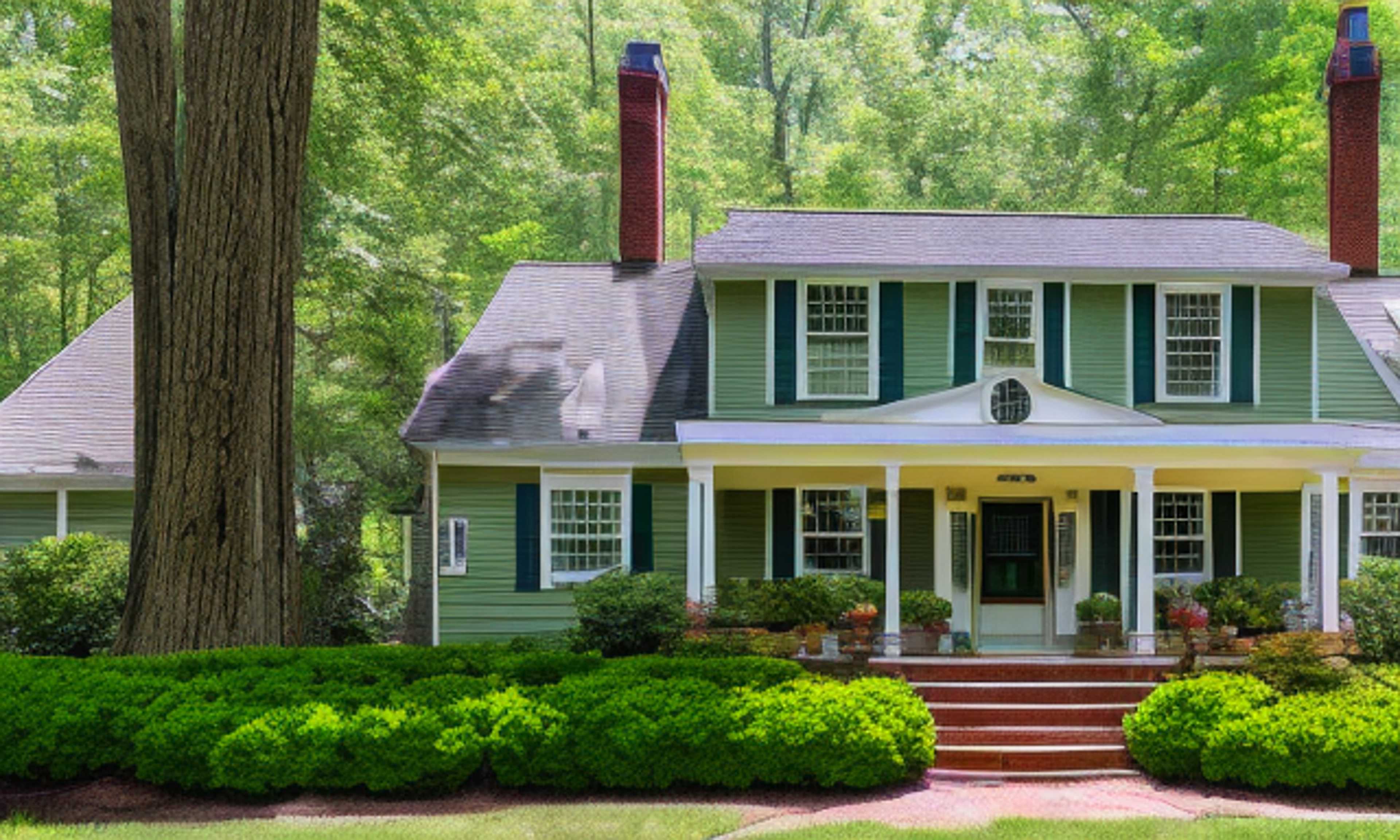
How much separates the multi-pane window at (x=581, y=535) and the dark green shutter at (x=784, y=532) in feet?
6.38

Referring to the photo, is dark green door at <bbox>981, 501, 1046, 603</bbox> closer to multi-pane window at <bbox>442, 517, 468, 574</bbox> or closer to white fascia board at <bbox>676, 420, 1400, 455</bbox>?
white fascia board at <bbox>676, 420, 1400, 455</bbox>

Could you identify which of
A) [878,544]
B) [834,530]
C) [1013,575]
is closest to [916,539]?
[878,544]

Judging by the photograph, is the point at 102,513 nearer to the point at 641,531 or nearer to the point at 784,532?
the point at 641,531

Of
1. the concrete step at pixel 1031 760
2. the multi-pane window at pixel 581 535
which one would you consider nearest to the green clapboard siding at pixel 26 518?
the multi-pane window at pixel 581 535

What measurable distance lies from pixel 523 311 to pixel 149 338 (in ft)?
23.1

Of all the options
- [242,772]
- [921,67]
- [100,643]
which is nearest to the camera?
[242,772]

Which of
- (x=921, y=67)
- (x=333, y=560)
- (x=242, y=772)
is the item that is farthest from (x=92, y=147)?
(x=921, y=67)

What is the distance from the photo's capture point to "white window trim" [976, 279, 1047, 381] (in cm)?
1819

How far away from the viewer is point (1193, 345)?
18453 millimetres

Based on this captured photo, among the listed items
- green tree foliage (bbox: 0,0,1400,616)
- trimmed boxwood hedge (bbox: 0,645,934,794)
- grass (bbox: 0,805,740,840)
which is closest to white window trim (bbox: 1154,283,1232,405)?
trimmed boxwood hedge (bbox: 0,645,934,794)

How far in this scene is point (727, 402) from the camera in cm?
1817

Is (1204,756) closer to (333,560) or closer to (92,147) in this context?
(333,560)

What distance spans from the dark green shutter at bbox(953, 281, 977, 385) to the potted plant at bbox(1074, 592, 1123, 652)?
314 cm

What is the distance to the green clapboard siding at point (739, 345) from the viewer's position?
18172 millimetres
